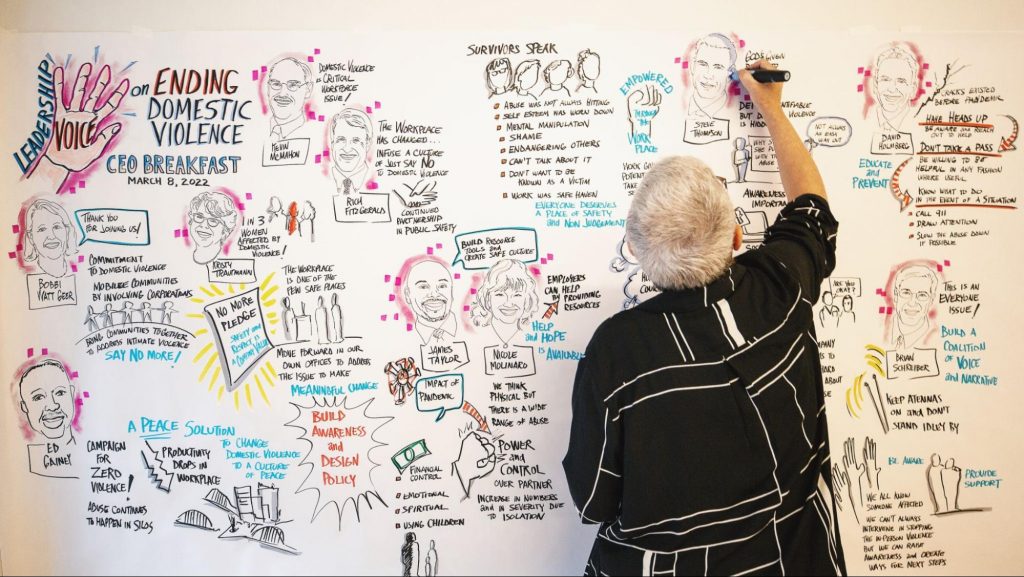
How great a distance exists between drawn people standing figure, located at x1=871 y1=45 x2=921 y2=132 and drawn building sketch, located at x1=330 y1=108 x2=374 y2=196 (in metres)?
1.73

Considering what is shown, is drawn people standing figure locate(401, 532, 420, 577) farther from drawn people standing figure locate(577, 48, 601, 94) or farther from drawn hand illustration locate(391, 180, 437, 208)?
drawn people standing figure locate(577, 48, 601, 94)

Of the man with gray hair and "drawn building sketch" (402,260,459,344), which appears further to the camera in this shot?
"drawn building sketch" (402,260,459,344)

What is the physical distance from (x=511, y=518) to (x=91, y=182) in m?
1.83

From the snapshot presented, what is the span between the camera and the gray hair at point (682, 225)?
4.49 ft

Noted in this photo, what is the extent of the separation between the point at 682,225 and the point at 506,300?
80 centimetres

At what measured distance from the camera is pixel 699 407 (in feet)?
4.62

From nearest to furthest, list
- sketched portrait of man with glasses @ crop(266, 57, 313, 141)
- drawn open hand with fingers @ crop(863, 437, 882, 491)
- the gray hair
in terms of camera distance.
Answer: the gray hair < sketched portrait of man with glasses @ crop(266, 57, 313, 141) < drawn open hand with fingers @ crop(863, 437, 882, 491)

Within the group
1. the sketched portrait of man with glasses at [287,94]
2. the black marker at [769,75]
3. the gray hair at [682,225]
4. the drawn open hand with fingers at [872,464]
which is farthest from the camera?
the drawn open hand with fingers at [872,464]

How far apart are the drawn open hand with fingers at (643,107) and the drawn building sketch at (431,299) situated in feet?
2.64

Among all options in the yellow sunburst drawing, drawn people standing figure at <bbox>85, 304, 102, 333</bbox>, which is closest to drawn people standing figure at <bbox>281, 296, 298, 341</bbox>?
the yellow sunburst drawing

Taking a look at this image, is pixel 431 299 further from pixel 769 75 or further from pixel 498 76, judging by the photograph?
pixel 769 75

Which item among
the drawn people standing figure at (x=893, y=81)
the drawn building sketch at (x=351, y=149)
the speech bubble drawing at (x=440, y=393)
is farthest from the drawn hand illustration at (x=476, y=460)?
the drawn people standing figure at (x=893, y=81)

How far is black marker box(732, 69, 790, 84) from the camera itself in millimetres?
1846

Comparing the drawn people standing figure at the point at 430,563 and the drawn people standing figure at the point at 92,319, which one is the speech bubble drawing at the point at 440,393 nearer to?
the drawn people standing figure at the point at 430,563
